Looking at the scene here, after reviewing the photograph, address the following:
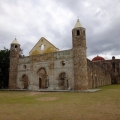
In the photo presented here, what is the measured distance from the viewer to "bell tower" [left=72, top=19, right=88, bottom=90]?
60.4 ft

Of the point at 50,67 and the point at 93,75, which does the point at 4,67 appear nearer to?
the point at 50,67

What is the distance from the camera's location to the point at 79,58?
62.0 ft

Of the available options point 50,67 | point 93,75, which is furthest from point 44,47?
point 93,75

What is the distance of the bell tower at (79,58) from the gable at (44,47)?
4994 mm

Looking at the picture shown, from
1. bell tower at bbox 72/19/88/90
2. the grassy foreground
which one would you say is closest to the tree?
bell tower at bbox 72/19/88/90

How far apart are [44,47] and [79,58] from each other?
7.32m

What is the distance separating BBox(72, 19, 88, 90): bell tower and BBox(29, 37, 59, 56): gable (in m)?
4.99

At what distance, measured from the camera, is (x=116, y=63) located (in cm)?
4722

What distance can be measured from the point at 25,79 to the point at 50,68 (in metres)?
6.38

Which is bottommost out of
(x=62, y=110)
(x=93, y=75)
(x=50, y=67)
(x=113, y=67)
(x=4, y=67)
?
(x=62, y=110)

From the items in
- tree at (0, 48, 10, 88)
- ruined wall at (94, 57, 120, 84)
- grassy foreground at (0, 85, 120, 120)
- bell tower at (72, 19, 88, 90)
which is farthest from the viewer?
ruined wall at (94, 57, 120, 84)

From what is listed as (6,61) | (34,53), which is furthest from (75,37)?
(6,61)

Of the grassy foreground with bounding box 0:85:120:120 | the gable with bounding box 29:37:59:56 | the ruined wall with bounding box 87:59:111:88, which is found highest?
the gable with bounding box 29:37:59:56

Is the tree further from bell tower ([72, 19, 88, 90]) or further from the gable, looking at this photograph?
bell tower ([72, 19, 88, 90])
